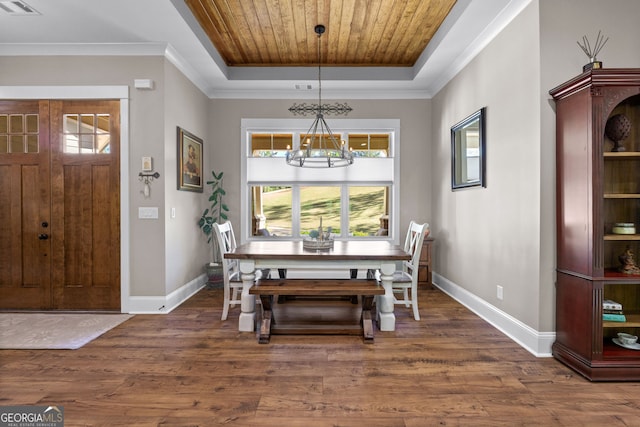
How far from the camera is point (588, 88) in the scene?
90.7 inches

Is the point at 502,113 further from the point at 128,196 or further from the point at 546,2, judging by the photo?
the point at 128,196

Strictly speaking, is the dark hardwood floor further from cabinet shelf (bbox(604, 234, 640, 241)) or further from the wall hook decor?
the wall hook decor

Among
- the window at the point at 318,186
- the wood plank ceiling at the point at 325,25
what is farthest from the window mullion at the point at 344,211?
the wood plank ceiling at the point at 325,25

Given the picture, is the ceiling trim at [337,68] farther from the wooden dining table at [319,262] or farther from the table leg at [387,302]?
the table leg at [387,302]

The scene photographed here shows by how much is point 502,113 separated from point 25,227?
501 centimetres

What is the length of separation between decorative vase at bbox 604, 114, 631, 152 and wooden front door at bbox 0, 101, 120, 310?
439cm

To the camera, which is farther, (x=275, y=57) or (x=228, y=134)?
(x=228, y=134)

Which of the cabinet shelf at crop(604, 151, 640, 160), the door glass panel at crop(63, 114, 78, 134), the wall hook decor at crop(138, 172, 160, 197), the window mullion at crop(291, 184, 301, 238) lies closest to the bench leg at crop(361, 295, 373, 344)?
the cabinet shelf at crop(604, 151, 640, 160)

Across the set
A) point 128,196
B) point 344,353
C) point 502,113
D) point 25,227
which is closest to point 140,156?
point 128,196

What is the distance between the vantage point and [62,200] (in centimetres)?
376

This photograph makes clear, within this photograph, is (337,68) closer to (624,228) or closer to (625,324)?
(624,228)

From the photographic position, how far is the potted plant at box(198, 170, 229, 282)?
4844 mm

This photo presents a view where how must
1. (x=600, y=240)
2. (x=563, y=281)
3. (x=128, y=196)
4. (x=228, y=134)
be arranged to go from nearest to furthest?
1. (x=600, y=240)
2. (x=563, y=281)
3. (x=128, y=196)
4. (x=228, y=134)

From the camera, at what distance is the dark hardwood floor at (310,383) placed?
1.93 metres
